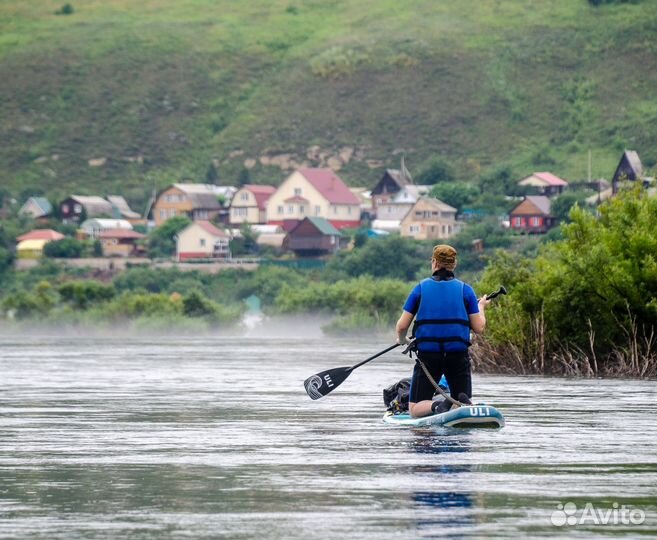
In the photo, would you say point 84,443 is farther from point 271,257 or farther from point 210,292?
point 271,257

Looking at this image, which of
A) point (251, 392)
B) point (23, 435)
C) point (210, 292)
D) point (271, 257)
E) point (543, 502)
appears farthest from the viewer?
point (271, 257)

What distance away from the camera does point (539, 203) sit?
151 m

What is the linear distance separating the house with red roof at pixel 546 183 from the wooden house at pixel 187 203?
3027 cm

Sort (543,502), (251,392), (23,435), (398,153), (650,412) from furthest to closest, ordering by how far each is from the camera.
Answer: (398,153) → (251,392) → (650,412) → (23,435) → (543,502)

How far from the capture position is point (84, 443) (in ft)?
64.7

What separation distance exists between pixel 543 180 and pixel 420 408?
5752 inches

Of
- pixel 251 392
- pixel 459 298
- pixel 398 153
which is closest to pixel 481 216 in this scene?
pixel 398 153

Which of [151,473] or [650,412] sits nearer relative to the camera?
[151,473]

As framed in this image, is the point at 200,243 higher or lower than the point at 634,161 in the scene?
lower

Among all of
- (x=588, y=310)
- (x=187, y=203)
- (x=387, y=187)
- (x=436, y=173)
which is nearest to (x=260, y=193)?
(x=187, y=203)

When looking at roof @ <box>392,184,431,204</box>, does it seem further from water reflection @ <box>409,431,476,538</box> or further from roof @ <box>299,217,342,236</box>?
water reflection @ <box>409,431,476,538</box>

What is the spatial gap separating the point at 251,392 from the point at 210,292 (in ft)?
291

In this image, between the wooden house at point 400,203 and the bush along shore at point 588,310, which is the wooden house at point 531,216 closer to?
the wooden house at point 400,203

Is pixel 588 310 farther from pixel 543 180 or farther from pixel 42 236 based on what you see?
pixel 543 180
